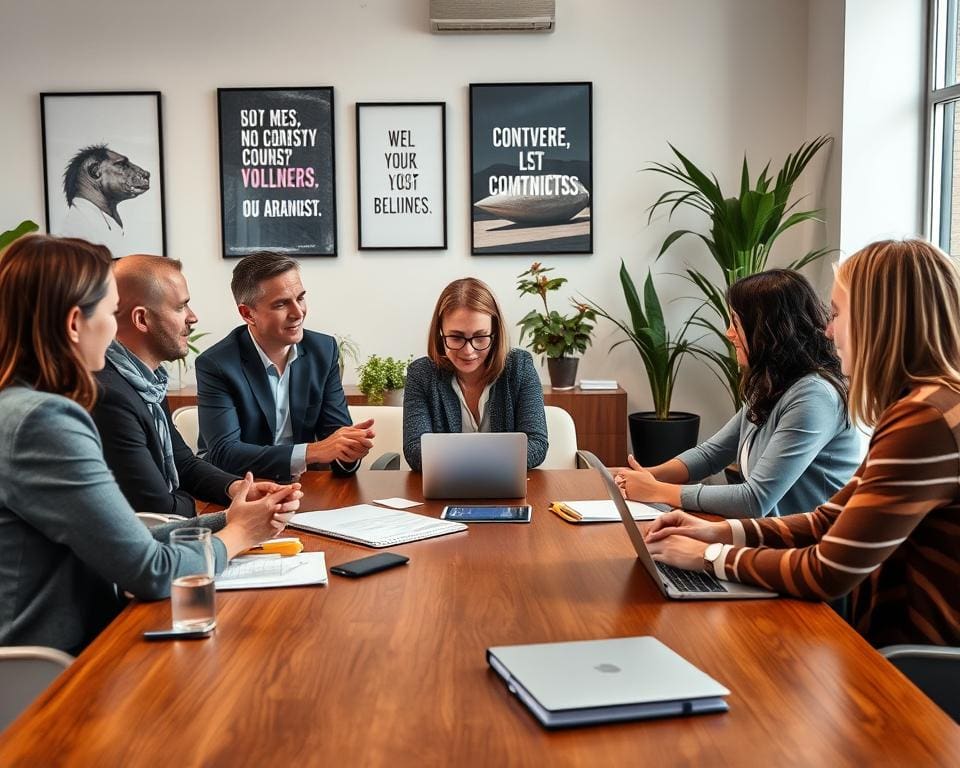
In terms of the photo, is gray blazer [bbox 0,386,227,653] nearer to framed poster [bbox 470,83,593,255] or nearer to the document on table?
the document on table

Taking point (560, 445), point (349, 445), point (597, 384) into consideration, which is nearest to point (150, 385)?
point (349, 445)

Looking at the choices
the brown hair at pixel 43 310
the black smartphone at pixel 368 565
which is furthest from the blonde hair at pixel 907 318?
the brown hair at pixel 43 310

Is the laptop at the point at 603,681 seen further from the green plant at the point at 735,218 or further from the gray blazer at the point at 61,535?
the green plant at the point at 735,218

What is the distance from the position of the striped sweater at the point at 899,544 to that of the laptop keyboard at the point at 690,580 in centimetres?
4

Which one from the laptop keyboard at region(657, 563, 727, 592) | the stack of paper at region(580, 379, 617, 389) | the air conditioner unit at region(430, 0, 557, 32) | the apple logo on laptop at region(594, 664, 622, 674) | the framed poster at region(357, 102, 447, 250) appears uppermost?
the air conditioner unit at region(430, 0, 557, 32)

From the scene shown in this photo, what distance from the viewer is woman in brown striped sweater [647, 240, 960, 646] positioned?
1.54m

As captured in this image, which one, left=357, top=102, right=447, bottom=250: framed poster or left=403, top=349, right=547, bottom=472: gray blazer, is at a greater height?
left=357, top=102, right=447, bottom=250: framed poster

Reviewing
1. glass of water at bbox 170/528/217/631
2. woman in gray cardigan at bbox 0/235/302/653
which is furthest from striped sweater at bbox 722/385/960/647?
woman in gray cardigan at bbox 0/235/302/653

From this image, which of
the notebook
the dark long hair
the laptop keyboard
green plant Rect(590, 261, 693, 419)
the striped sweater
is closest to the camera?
the striped sweater

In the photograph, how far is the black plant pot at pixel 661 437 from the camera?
4.74 metres

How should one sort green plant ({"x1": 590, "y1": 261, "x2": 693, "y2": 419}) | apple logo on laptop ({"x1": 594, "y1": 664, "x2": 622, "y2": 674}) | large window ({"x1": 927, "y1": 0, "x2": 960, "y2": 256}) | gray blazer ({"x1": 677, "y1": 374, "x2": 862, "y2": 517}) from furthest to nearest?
green plant ({"x1": 590, "y1": 261, "x2": 693, "y2": 419}) < large window ({"x1": 927, "y1": 0, "x2": 960, "y2": 256}) < gray blazer ({"x1": 677, "y1": 374, "x2": 862, "y2": 517}) < apple logo on laptop ({"x1": 594, "y1": 664, "x2": 622, "y2": 674})

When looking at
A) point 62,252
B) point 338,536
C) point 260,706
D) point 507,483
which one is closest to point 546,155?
point 507,483

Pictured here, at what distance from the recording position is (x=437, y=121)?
5.02 m

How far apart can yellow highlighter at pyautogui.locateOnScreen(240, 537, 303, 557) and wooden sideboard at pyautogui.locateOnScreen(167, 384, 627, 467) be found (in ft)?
9.02
